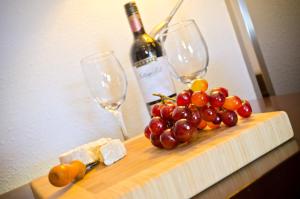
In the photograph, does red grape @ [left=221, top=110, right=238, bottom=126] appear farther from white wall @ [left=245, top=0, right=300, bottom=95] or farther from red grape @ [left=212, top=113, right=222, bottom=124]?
white wall @ [left=245, top=0, right=300, bottom=95]

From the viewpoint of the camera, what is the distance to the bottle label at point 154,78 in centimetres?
76

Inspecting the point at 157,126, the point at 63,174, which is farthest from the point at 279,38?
the point at 63,174

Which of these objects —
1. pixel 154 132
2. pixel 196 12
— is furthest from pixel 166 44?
pixel 196 12

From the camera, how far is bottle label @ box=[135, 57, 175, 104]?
0.76 metres

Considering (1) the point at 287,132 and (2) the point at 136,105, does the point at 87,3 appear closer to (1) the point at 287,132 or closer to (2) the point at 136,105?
(2) the point at 136,105

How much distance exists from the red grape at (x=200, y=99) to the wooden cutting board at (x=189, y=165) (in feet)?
0.15

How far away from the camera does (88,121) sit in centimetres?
89

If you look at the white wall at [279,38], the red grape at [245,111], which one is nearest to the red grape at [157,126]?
the red grape at [245,111]

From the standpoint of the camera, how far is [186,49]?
0.59 metres

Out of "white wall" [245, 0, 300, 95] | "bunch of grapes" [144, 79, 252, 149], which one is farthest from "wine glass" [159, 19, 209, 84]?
"white wall" [245, 0, 300, 95]

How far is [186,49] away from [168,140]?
21cm

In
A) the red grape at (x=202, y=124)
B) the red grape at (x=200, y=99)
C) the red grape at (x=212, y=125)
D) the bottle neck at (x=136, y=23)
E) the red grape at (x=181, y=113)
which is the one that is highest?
the bottle neck at (x=136, y=23)

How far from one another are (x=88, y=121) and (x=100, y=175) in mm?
438

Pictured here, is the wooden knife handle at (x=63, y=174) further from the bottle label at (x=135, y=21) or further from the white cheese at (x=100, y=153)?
the bottle label at (x=135, y=21)
